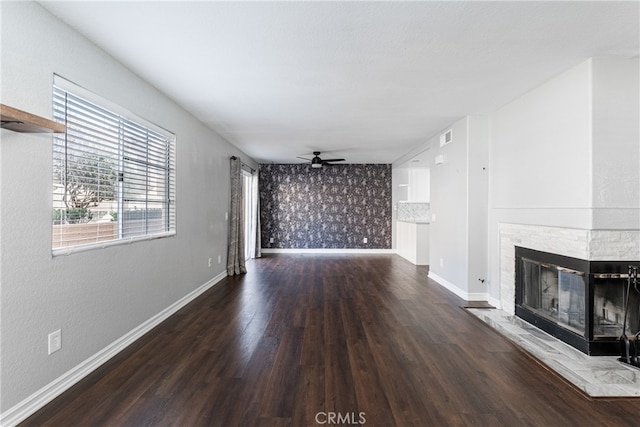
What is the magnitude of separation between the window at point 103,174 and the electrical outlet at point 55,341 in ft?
1.79

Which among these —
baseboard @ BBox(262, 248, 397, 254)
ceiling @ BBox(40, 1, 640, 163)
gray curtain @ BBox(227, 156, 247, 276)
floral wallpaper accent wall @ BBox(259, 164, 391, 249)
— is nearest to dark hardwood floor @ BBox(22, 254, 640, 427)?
gray curtain @ BBox(227, 156, 247, 276)

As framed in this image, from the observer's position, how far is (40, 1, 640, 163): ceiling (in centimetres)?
196

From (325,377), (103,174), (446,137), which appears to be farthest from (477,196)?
(103,174)

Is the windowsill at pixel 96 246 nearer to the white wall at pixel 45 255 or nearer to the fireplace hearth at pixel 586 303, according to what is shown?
the white wall at pixel 45 255

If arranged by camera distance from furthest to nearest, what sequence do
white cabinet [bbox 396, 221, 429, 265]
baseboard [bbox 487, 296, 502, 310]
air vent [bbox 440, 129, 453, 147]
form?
1. white cabinet [bbox 396, 221, 429, 265]
2. air vent [bbox 440, 129, 453, 147]
3. baseboard [bbox 487, 296, 502, 310]

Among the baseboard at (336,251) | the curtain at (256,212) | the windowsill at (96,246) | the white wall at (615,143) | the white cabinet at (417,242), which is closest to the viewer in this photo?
the windowsill at (96,246)

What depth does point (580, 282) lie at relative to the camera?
2.70m

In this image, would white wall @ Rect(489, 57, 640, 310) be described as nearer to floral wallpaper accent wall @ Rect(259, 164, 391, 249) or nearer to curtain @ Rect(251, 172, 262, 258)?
floral wallpaper accent wall @ Rect(259, 164, 391, 249)

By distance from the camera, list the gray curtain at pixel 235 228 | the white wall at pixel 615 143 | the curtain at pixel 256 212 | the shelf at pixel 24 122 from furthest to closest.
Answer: the curtain at pixel 256 212 < the gray curtain at pixel 235 228 < the white wall at pixel 615 143 < the shelf at pixel 24 122

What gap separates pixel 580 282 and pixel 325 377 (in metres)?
2.41

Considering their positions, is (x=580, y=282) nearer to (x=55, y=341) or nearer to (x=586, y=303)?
(x=586, y=303)

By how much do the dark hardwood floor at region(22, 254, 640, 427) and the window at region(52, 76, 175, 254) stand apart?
106 cm

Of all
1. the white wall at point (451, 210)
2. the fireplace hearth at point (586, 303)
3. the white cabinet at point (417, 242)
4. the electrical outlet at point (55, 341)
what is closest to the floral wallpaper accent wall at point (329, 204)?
the white cabinet at point (417, 242)

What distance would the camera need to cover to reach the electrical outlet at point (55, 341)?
6.49 ft
